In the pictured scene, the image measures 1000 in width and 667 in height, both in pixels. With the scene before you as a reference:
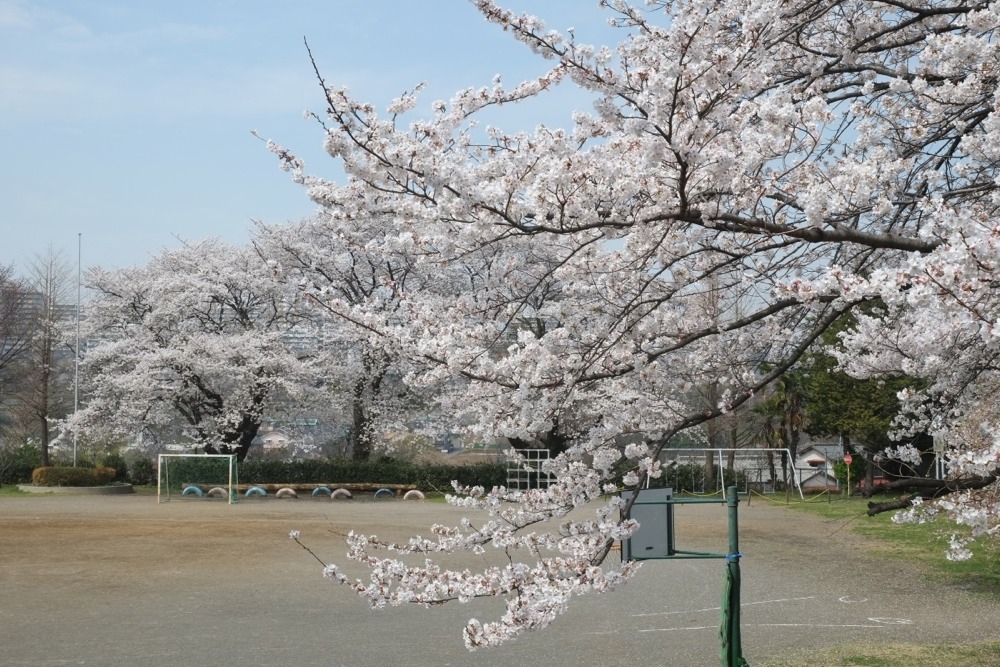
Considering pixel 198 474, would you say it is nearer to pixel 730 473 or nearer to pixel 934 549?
pixel 730 473

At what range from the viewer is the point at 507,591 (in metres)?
3.48

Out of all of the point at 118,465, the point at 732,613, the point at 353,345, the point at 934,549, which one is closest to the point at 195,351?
the point at 353,345

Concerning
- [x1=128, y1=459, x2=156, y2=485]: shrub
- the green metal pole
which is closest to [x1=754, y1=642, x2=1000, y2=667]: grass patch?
the green metal pole

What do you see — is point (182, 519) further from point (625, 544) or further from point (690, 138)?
point (690, 138)

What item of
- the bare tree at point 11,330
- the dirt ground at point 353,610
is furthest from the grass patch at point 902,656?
the bare tree at point 11,330

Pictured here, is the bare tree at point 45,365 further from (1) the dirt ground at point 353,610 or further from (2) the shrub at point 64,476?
(1) the dirt ground at point 353,610

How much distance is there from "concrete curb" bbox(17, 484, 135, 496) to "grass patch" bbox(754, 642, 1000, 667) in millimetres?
21974

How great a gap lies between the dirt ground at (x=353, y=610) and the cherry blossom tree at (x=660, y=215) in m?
2.16

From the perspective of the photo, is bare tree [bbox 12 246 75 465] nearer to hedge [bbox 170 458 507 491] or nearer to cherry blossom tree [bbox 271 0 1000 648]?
hedge [bbox 170 458 507 491]

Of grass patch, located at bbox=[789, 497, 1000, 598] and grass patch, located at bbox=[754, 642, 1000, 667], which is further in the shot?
grass patch, located at bbox=[789, 497, 1000, 598]

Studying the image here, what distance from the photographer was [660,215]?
3.70 metres

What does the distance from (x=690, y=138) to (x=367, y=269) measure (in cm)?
2279

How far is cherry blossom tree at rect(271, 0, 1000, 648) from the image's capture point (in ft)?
11.4

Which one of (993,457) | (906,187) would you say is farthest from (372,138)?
(906,187)
